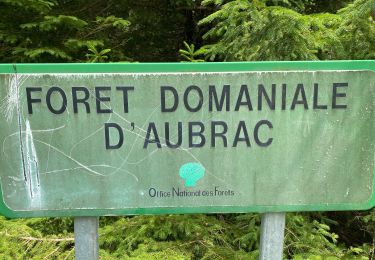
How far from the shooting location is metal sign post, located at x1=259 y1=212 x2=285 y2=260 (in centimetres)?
202

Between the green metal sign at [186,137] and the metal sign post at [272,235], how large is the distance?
0.30 feet

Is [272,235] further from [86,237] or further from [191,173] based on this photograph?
[86,237]

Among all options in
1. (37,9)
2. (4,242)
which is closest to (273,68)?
(4,242)

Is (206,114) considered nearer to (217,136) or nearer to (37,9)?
(217,136)

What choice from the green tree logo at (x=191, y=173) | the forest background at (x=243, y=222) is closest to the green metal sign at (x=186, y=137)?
the green tree logo at (x=191, y=173)

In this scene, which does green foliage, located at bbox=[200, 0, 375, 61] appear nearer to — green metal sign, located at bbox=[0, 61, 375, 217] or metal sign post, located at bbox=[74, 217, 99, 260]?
green metal sign, located at bbox=[0, 61, 375, 217]

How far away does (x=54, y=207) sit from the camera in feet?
6.27

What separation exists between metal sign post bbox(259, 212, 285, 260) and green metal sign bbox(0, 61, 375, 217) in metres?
0.09

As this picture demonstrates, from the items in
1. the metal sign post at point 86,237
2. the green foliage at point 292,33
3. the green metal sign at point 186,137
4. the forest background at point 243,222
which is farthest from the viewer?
the green foliage at point 292,33

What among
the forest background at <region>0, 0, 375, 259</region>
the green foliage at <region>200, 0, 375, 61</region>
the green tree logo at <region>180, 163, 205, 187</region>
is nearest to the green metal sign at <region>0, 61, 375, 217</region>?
the green tree logo at <region>180, 163, 205, 187</region>

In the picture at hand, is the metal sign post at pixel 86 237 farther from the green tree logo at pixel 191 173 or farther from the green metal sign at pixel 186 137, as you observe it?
the green tree logo at pixel 191 173

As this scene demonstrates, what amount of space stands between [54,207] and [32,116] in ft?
1.49

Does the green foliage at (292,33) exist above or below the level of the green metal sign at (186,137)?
above

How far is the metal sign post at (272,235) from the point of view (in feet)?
6.63
